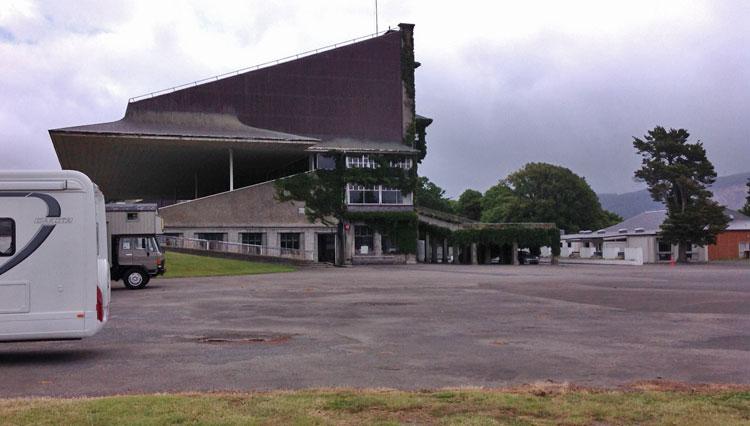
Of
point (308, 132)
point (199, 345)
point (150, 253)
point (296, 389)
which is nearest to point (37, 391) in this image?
point (296, 389)

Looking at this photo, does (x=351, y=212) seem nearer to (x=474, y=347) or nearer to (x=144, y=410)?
(x=474, y=347)

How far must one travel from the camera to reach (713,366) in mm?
9789

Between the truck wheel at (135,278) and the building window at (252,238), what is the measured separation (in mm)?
25474

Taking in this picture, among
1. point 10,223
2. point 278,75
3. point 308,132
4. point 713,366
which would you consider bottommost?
point 713,366

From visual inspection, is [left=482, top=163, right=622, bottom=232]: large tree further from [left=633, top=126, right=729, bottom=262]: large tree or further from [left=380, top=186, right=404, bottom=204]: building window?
[left=380, top=186, right=404, bottom=204]: building window

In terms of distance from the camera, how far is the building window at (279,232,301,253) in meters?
54.8

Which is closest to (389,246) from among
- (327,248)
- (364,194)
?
(364,194)

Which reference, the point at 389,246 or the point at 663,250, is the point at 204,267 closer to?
the point at 389,246

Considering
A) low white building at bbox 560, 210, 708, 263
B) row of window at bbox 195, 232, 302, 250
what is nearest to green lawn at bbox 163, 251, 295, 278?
row of window at bbox 195, 232, 302, 250

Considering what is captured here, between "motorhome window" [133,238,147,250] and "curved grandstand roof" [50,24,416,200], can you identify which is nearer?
"motorhome window" [133,238,147,250]

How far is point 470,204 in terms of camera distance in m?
119

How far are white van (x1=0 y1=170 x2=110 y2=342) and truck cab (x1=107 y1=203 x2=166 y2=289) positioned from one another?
17067mm

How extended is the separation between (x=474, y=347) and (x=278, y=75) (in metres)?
50.0

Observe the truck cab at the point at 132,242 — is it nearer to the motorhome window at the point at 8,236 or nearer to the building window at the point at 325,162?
the motorhome window at the point at 8,236
